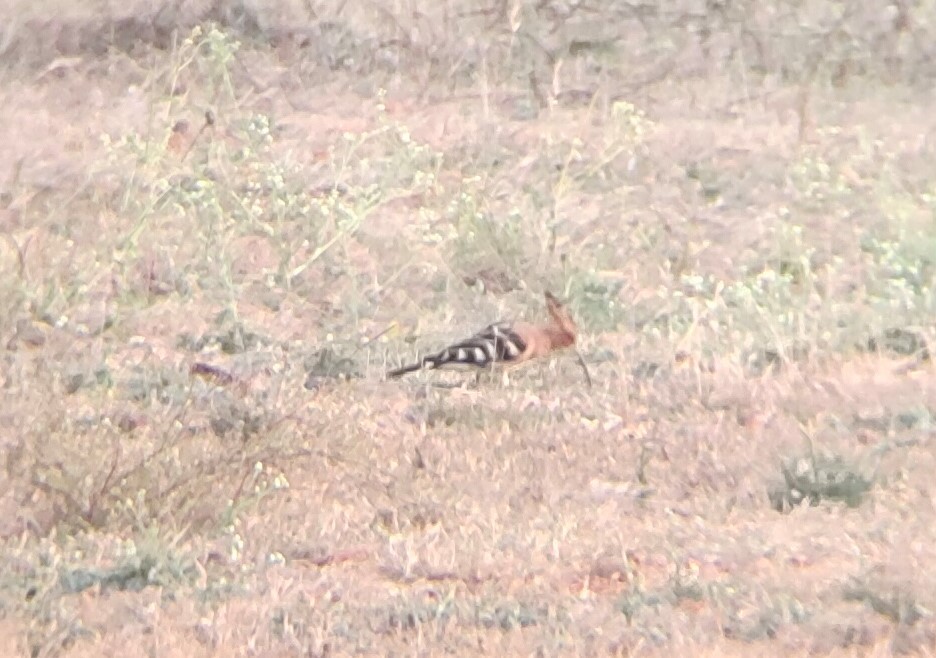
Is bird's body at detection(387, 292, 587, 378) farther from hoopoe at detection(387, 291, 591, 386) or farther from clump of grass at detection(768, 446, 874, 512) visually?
clump of grass at detection(768, 446, 874, 512)

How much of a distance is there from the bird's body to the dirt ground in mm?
151

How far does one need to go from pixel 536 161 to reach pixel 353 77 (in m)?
2.22

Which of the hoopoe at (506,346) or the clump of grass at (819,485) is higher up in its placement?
the clump of grass at (819,485)

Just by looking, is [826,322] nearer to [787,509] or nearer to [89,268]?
[787,509]

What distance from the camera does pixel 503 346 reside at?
22.2 ft

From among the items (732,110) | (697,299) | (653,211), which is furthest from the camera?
(732,110)

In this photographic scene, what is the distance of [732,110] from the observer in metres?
11.6

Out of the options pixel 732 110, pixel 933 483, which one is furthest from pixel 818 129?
pixel 933 483

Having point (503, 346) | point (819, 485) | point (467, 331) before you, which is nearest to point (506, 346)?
point (503, 346)


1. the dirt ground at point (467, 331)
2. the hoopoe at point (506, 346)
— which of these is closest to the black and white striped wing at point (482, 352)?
the hoopoe at point (506, 346)

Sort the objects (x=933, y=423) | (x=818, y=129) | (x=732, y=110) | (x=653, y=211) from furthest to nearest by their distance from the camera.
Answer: (x=732, y=110) → (x=818, y=129) → (x=653, y=211) → (x=933, y=423)

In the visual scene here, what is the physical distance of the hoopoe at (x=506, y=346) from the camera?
670 cm

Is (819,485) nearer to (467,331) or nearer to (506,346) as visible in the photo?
(506,346)

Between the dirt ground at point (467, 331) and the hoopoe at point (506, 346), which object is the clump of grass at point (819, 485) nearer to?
the dirt ground at point (467, 331)
